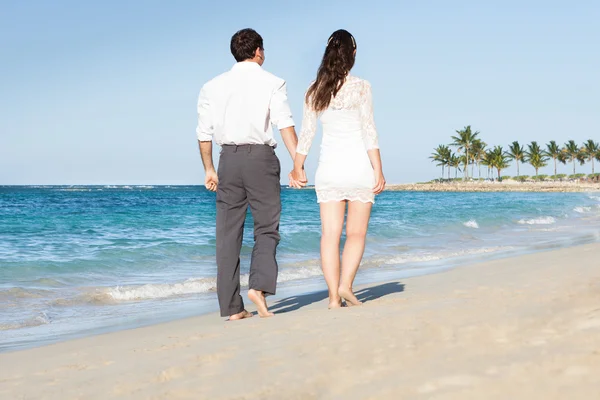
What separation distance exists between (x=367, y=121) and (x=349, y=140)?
0.18 meters

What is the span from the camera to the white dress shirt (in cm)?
436

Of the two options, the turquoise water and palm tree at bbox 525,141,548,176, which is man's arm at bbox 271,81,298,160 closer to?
the turquoise water

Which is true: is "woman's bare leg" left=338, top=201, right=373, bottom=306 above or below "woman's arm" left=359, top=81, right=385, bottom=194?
below

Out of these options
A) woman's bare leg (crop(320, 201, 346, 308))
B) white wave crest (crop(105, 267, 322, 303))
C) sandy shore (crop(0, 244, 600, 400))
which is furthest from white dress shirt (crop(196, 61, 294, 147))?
white wave crest (crop(105, 267, 322, 303))

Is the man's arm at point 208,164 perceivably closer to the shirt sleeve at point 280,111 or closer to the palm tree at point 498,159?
the shirt sleeve at point 280,111

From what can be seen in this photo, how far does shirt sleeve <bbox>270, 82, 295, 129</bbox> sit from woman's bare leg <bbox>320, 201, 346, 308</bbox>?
0.65 m

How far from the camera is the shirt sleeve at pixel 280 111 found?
14.3ft

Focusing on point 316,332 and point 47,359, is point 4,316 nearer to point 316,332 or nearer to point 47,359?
point 47,359

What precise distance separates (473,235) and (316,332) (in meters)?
13.3

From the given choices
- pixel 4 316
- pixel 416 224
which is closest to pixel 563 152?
pixel 416 224

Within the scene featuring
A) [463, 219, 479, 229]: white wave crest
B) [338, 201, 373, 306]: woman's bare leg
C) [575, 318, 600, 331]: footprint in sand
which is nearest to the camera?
[575, 318, 600, 331]: footprint in sand

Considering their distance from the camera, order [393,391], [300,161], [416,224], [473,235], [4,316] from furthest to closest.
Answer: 1. [416,224]
2. [473,235]
3. [4,316]
4. [300,161]
5. [393,391]

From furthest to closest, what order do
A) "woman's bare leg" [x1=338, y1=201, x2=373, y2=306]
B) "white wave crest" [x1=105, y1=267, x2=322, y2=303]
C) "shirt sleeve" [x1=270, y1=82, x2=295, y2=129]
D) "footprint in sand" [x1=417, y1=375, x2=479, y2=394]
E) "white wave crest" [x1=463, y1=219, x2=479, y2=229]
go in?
1. "white wave crest" [x1=463, y1=219, x2=479, y2=229]
2. "white wave crest" [x1=105, y1=267, x2=322, y2=303]
3. "woman's bare leg" [x1=338, y1=201, x2=373, y2=306]
4. "shirt sleeve" [x1=270, y1=82, x2=295, y2=129]
5. "footprint in sand" [x1=417, y1=375, x2=479, y2=394]

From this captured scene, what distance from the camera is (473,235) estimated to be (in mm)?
15914
